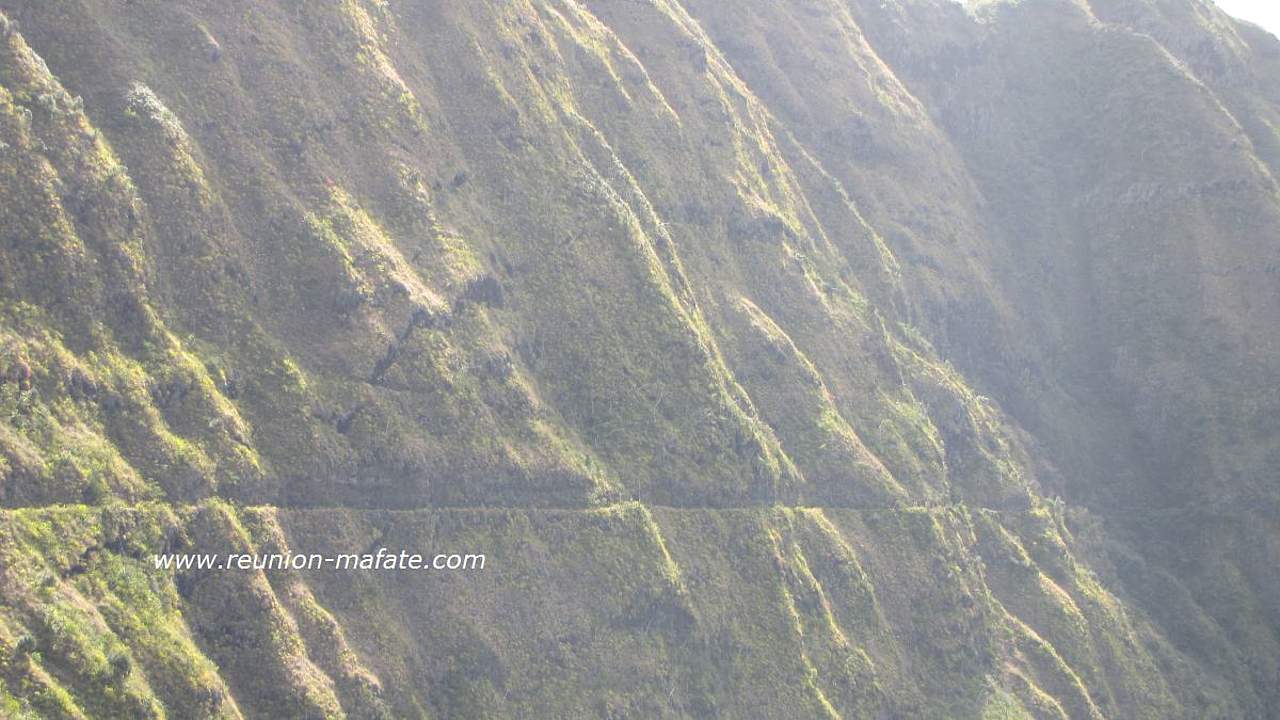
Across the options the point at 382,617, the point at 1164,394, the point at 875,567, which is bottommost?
the point at 382,617

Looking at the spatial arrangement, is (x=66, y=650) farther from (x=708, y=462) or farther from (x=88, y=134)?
(x=708, y=462)

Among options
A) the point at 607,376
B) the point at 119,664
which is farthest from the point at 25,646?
the point at 607,376

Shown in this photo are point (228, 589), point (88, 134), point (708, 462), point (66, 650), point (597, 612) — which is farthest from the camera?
point (708, 462)

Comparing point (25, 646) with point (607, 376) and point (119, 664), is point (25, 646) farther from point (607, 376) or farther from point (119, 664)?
point (607, 376)

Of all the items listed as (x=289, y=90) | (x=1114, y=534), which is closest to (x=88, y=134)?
(x=289, y=90)

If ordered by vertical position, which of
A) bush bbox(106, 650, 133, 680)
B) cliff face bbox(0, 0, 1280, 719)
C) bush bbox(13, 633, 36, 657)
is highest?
cliff face bbox(0, 0, 1280, 719)

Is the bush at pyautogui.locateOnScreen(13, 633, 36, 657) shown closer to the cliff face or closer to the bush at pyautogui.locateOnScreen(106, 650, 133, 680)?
the cliff face

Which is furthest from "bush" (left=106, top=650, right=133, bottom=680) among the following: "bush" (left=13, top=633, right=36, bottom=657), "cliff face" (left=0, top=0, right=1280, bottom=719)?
"bush" (left=13, top=633, right=36, bottom=657)

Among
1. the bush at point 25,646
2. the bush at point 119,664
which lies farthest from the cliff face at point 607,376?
the bush at point 119,664

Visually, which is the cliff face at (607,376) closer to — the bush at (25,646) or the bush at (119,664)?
the bush at (25,646)
